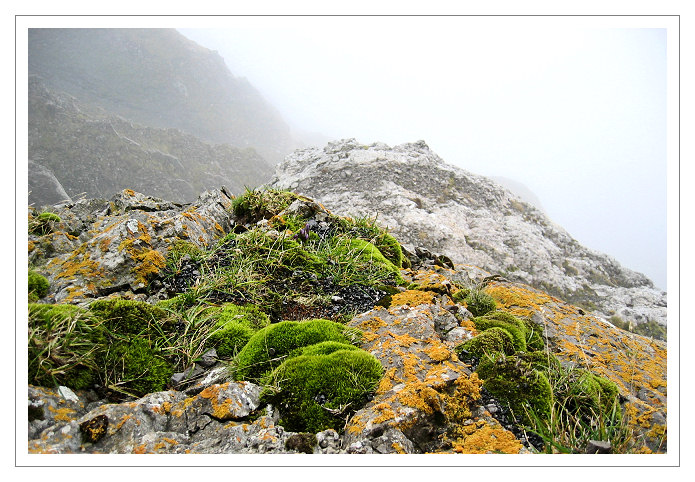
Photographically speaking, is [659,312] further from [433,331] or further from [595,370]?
[433,331]

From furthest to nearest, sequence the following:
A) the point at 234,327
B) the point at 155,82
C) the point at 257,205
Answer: the point at 155,82
the point at 257,205
the point at 234,327

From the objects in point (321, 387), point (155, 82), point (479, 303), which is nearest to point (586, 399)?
point (479, 303)

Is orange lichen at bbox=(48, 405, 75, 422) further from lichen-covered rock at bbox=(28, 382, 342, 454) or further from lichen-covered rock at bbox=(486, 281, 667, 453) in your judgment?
lichen-covered rock at bbox=(486, 281, 667, 453)

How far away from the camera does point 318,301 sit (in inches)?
171

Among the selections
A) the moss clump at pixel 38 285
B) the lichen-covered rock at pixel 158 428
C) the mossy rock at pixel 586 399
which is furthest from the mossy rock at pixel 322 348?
the moss clump at pixel 38 285

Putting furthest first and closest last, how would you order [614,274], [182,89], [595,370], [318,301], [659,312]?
[182,89] < [614,274] < [659,312] < [318,301] < [595,370]

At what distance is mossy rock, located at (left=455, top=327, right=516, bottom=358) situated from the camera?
3093 mm

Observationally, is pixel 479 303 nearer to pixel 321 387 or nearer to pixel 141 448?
pixel 321 387

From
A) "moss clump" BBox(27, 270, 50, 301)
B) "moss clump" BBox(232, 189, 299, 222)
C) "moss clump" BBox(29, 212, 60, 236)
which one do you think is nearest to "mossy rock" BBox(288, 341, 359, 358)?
"moss clump" BBox(27, 270, 50, 301)

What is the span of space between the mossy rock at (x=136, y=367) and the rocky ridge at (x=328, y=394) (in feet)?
0.32

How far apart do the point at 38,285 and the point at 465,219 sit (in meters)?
9.81

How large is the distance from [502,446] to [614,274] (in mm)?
9086

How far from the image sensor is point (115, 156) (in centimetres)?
2756
